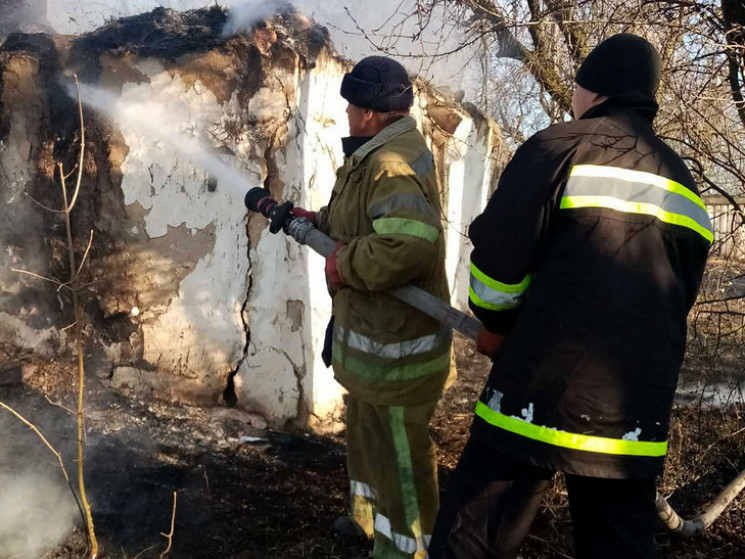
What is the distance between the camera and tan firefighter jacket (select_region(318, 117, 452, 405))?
223cm

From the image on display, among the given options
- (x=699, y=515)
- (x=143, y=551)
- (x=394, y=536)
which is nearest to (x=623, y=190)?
(x=394, y=536)

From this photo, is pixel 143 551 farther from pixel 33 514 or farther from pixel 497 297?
pixel 497 297

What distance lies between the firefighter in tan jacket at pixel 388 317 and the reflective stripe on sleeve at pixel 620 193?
2.31 ft

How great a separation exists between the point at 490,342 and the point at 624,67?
36.2 inches

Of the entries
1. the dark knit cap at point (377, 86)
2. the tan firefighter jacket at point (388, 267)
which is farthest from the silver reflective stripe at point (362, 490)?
the dark knit cap at point (377, 86)

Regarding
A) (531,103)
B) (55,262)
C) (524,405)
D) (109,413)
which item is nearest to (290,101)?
(55,262)

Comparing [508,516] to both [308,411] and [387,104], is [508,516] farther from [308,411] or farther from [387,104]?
[308,411]

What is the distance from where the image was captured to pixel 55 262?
416cm

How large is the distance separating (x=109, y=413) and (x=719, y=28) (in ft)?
13.3

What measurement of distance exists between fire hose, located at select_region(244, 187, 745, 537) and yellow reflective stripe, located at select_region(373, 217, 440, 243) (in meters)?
0.23

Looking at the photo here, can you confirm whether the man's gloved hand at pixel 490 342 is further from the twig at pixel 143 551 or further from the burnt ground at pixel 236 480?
the twig at pixel 143 551

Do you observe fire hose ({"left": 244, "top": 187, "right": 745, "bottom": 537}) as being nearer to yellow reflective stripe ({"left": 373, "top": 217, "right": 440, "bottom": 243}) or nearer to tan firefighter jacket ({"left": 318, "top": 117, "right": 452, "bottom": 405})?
tan firefighter jacket ({"left": 318, "top": 117, "right": 452, "bottom": 405})

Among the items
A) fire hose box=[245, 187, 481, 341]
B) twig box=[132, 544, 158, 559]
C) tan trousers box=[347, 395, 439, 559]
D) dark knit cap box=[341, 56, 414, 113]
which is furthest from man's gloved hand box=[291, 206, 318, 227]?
twig box=[132, 544, 158, 559]

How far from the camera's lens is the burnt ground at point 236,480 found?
2793mm
